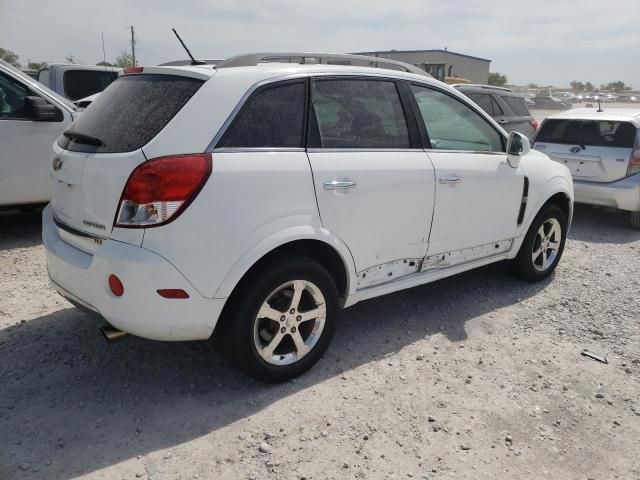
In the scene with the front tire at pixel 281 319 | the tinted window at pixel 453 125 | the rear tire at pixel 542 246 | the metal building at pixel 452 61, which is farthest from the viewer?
the metal building at pixel 452 61

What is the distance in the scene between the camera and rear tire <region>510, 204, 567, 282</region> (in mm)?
4656

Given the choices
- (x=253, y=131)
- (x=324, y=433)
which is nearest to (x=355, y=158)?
(x=253, y=131)

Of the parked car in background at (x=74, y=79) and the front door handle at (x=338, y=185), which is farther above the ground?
the parked car in background at (x=74, y=79)

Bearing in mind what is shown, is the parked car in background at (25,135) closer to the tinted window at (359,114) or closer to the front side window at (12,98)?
the front side window at (12,98)

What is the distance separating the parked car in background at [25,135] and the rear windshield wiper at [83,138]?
94.2 inches

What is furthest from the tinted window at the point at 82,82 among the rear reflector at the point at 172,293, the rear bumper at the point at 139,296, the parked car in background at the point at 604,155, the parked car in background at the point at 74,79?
the rear reflector at the point at 172,293

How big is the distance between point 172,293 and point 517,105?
932cm

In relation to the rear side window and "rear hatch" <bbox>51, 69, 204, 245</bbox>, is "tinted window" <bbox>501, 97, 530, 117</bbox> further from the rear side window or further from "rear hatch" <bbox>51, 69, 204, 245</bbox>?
"rear hatch" <bbox>51, 69, 204, 245</bbox>

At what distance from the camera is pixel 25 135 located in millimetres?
5332

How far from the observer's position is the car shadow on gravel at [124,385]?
2592 millimetres

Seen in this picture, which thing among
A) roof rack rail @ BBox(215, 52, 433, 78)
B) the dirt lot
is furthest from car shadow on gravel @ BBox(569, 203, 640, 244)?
roof rack rail @ BBox(215, 52, 433, 78)

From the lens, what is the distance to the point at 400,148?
351cm

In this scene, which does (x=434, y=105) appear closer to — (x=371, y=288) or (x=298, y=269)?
(x=371, y=288)

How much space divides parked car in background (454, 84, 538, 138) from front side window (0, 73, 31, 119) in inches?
253
